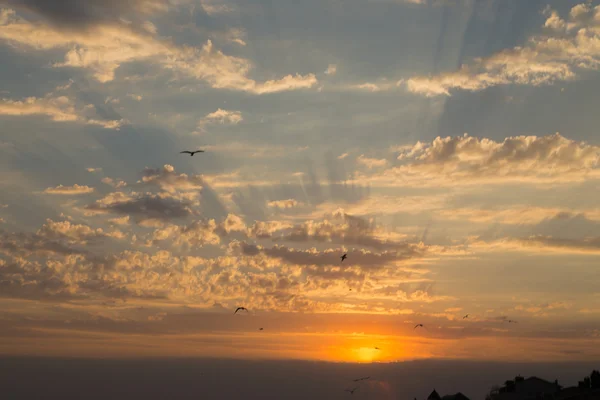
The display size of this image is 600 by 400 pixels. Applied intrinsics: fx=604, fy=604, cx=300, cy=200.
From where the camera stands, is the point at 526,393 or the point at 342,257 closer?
the point at 342,257

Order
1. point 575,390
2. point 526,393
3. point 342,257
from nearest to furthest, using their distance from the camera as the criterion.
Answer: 1. point 342,257
2. point 575,390
3. point 526,393

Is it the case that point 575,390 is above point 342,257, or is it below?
below

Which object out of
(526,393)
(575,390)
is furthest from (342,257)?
(526,393)

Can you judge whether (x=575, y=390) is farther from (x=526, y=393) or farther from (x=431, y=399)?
(x=431, y=399)

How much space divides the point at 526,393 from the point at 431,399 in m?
26.5

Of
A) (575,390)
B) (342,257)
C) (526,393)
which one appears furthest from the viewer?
(526,393)

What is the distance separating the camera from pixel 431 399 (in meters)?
170

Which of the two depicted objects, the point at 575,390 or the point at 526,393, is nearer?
the point at 575,390

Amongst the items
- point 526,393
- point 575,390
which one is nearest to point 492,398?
point 526,393

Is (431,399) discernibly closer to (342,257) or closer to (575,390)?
(575,390)

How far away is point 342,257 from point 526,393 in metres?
90.4

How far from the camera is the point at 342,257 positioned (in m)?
113

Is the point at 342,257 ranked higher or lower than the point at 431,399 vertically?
higher

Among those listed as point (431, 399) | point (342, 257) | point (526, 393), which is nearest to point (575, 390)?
point (526, 393)
